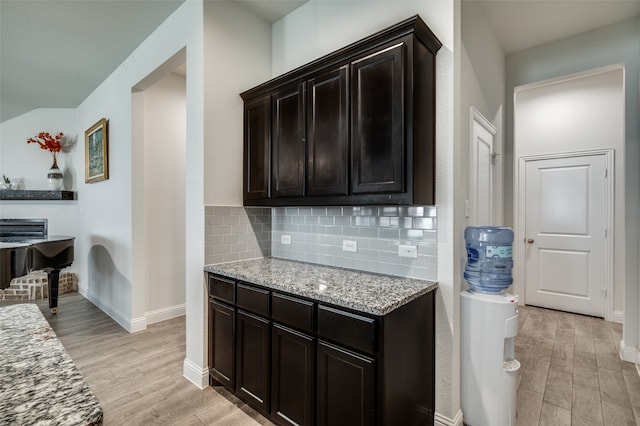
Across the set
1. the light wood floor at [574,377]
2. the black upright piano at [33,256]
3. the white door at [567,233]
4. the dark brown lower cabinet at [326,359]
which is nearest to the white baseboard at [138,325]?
the black upright piano at [33,256]

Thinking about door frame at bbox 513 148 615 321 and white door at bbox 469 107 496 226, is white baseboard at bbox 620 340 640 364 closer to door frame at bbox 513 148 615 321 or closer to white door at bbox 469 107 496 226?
door frame at bbox 513 148 615 321

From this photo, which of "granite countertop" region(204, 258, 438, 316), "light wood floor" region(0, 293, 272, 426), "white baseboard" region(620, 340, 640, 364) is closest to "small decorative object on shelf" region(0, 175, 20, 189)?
"light wood floor" region(0, 293, 272, 426)

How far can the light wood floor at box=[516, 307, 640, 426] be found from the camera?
2.12 m

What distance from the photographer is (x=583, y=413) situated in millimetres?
2127

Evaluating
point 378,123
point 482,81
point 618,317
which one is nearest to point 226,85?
point 378,123

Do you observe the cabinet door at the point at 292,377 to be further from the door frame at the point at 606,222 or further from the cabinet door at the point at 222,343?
the door frame at the point at 606,222

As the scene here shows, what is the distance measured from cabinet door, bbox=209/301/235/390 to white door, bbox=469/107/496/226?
6.67ft

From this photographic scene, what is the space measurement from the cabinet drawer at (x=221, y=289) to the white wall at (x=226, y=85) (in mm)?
608

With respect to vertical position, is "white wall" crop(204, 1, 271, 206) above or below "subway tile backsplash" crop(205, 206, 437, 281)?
above

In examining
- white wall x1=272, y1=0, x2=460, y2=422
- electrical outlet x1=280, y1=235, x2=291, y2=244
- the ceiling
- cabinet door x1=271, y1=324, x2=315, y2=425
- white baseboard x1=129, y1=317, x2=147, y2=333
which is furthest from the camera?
white baseboard x1=129, y1=317, x2=147, y2=333

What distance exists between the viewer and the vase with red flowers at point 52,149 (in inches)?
200

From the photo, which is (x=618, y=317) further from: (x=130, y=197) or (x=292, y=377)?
(x=130, y=197)

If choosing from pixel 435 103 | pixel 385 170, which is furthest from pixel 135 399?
pixel 435 103

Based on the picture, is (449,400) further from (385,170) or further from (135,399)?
(135,399)
